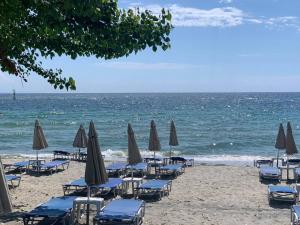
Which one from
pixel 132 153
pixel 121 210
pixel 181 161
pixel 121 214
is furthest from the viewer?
pixel 181 161

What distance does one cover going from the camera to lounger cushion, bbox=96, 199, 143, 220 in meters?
10.2

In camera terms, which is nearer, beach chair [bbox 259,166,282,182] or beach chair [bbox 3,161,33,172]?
beach chair [bbox 259,166,282,182]

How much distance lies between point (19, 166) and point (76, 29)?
1471 cm

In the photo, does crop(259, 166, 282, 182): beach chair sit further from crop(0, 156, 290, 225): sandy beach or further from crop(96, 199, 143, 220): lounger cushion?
crop(96, 199, 143, 220): lounger cushion

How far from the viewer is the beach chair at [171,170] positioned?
18109 mm

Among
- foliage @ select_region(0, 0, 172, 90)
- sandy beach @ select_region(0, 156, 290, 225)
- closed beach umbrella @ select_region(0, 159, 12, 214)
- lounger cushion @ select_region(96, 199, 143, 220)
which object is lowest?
sandy beach @ select_region(0, 156, 290, 225)

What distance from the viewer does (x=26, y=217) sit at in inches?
409

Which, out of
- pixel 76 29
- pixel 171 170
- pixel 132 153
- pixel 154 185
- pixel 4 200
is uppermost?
pixel 76 29

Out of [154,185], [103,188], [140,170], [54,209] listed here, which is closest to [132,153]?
[154,185]

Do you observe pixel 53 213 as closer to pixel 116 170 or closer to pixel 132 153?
pixel 132 153

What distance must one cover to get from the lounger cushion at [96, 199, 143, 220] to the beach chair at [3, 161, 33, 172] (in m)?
8.85

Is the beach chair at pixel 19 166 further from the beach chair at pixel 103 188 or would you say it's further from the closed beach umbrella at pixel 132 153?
the closed beach umbrella at pixel 132 153

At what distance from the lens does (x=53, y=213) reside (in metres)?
10.4

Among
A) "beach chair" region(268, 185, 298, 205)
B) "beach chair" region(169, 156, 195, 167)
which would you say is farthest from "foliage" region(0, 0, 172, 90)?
"beach chair" region(169, 156, 195, 167)
